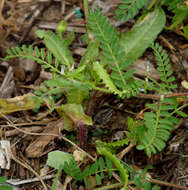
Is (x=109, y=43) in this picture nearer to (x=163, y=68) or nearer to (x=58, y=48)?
(x=163, y=68)

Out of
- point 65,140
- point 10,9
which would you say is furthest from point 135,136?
point 10,9

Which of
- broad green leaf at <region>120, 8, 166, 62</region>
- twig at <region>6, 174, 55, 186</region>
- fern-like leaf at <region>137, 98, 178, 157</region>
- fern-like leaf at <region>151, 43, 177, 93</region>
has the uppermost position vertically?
broad green leaf at <region>120, 8, 166, 62</region>

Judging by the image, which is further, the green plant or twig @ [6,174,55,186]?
twig @ [6,174,55,186]

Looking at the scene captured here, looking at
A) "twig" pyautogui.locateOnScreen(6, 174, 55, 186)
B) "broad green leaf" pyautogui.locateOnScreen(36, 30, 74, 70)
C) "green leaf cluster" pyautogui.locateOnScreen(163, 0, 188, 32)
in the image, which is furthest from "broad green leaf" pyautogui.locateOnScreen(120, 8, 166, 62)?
"twig" pyautogui.locateOnScreen(6, 174, 55, 186)

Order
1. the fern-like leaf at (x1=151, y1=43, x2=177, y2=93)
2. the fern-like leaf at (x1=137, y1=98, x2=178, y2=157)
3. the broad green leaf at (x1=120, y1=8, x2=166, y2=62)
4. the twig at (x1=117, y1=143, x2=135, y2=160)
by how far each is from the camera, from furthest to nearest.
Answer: the broad green leaf at (x1=120, y1=8, x2=166, y2=62)
the twig at (x1=117, y1=143, x2=135, y2=160)
the fern-like leaf at (x1=151, y1=43, x2=177, y2=93)
the fern-like leaf at (x1=137, y1=98, x2=178, y2=157)

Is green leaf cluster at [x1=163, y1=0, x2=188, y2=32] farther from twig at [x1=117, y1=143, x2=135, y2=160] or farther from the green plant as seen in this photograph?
the green plant

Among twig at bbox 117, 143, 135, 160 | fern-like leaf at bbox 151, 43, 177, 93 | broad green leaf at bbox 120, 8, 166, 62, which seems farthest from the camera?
broad green leaf at bbox 120, 8, 166, 62
